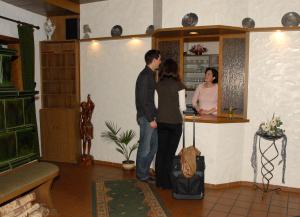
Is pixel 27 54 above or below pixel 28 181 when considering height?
above

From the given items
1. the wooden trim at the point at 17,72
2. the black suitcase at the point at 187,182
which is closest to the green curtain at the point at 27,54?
the wooden trim at the point at 17,72

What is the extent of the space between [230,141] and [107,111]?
81.0 inches

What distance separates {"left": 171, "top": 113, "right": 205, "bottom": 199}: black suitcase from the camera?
363 centimetres

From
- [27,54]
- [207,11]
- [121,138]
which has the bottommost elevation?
[121,138]

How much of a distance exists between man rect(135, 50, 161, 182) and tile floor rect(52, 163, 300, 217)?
425 millimetres

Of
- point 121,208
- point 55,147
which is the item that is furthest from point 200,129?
point 55,147

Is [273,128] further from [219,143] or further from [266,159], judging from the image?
[219,143]

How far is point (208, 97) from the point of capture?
15.2ft

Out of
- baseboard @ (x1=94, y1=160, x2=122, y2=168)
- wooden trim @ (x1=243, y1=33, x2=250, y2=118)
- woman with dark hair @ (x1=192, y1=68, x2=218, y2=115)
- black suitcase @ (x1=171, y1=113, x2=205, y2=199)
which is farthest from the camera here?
baseboard @ (x1=94, y1=160, x2=122, y2=168)

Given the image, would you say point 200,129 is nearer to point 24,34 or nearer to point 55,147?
Answer: point 55,147

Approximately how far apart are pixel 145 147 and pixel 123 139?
2.56 feet

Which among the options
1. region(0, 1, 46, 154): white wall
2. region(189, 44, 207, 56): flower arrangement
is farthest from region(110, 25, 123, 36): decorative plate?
region(189, 44, 207, 56): flower arrangement

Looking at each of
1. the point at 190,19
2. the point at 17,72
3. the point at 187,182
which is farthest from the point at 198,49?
the point at 187,182

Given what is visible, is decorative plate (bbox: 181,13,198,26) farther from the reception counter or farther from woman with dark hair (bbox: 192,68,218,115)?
the reception counter
